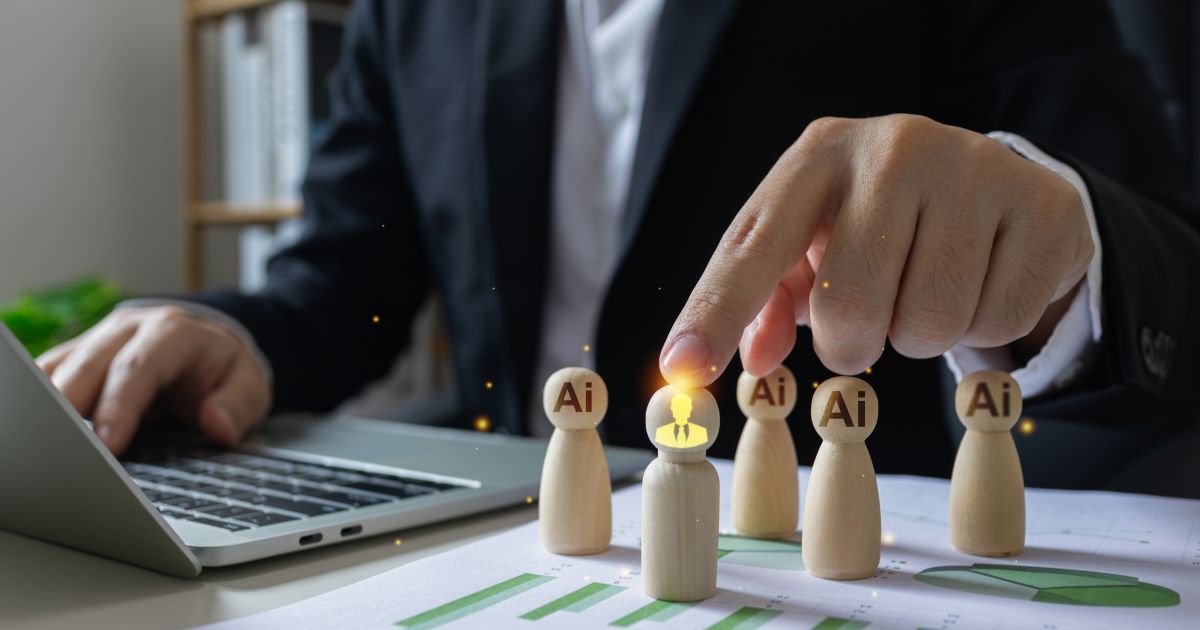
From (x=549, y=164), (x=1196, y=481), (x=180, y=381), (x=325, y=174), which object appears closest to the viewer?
(x=1196, y=481)

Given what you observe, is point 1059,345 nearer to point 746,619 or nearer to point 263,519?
point 746,619

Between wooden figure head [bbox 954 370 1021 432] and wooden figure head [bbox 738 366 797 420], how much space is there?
0.32 ft

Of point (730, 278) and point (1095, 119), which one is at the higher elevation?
point (1095, 119)

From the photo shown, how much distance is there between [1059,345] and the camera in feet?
2.22

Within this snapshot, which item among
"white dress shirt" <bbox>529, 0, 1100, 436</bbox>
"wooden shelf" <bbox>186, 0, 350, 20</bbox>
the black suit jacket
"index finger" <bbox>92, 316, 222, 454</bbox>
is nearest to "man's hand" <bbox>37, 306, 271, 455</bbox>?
"index finger" <bbox>92, 316, 222, 454</bbox>

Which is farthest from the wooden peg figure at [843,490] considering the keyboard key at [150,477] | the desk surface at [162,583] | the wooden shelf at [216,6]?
the wooden shelf at [216,6]

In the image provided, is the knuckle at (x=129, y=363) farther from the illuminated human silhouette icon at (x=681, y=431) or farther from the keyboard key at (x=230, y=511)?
the illuminated human silhouette icon at (x=681, y=431)

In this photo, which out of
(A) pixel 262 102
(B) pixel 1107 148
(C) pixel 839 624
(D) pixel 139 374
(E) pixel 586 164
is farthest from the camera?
(A) pixel 262 102

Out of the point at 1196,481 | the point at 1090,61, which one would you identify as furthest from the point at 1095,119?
the point at 1196,481

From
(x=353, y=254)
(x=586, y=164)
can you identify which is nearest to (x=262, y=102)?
(x=353, y=254)

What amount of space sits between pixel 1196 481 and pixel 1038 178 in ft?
0.98

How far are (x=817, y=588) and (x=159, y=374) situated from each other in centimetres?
59

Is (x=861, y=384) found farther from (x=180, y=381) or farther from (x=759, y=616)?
(x=180, y=381)

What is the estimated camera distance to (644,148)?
0.99 meters
